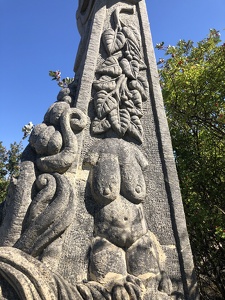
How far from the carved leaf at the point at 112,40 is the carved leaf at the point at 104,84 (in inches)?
17.0

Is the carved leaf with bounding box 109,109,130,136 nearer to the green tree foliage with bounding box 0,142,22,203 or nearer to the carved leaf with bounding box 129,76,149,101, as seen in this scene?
the carved leaf with bounding box 129,76,149,101

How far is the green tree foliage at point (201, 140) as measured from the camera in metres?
5.55

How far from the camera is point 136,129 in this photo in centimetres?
289

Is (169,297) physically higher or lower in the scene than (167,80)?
lower

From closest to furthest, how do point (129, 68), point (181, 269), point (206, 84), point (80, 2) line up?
point (181, 269) → point (129, 68) → point (80, 2) → point (206, 84)

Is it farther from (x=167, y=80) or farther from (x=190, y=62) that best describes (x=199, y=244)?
(x=190, y=62)

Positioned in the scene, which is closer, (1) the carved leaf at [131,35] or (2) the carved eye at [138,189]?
(2) the carved eye at [138,189]

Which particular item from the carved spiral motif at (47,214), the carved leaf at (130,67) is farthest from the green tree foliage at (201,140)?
the carved spiral motif at (47,214)

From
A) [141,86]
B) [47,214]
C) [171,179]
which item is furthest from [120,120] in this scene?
[47,214]

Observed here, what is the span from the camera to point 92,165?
8.52ft

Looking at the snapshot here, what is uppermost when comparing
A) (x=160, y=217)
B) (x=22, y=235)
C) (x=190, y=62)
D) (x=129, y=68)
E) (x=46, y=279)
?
(x=190, y=62)

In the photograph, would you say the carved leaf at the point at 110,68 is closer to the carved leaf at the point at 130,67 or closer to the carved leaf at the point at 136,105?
the carved leaf at the point at 130,67

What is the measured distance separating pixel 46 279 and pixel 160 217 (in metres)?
1.18

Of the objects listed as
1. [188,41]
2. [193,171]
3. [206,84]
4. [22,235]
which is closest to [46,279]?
[22,235]
